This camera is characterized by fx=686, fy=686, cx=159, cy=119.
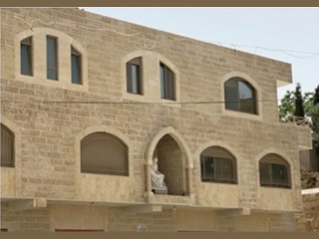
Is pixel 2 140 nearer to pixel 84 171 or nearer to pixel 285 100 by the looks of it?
pixel 84 171

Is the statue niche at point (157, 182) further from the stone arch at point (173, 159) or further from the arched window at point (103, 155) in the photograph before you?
the arched window at point (103, 155)

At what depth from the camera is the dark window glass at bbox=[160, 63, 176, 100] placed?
765 inches

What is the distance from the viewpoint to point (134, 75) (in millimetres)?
18828

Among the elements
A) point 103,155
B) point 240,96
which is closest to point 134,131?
point 103,155

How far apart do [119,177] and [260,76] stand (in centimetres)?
706

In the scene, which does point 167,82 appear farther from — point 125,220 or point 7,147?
point 7,147

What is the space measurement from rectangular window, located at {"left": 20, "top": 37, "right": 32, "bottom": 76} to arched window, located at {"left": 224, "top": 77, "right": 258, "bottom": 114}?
692cm

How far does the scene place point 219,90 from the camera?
821 inches

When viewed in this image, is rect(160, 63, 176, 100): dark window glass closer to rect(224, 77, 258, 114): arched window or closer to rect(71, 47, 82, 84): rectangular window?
rect(224, 77, 258, 114): arched window

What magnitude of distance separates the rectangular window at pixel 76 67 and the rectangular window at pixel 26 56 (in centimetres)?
125

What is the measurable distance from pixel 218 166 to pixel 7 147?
7.14 meters

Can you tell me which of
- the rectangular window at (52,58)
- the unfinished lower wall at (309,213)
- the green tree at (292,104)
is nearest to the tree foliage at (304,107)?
the green tree at (292,104)

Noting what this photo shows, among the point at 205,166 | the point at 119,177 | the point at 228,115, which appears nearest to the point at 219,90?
the point at 228,115

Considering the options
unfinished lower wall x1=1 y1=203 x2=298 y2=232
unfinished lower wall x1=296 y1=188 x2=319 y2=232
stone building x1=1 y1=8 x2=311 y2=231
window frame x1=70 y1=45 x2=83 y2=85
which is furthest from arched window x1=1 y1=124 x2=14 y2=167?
unfinished lower wall x1=296 y1=188 x2=319 y2=232
